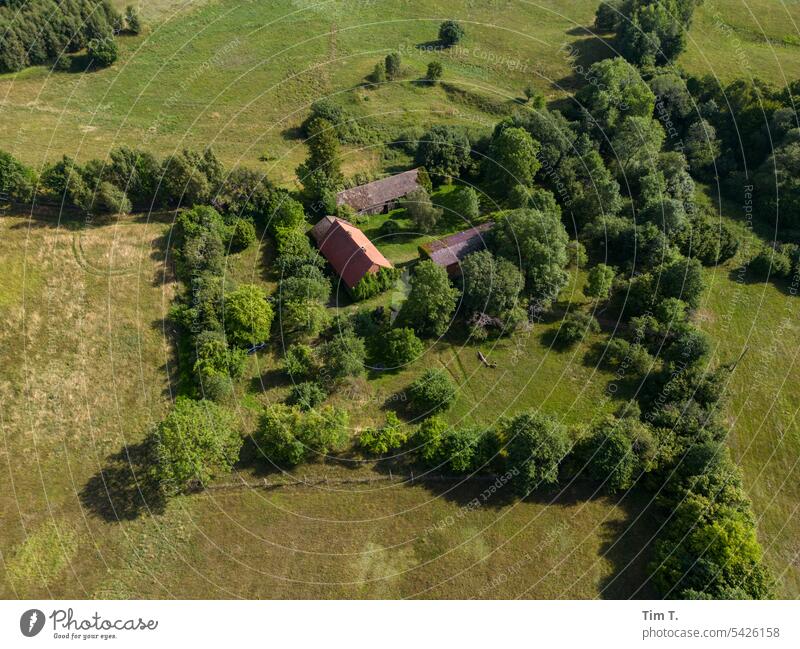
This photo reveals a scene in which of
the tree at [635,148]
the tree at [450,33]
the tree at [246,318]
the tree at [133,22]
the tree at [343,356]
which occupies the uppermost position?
the tree at [450,33]

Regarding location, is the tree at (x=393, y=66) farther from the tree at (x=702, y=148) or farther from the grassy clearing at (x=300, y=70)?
the tree at (x=702, y=148)

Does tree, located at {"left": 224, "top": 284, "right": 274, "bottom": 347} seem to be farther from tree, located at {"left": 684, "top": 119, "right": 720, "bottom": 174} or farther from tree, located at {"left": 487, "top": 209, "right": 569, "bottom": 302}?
tree, located at {"left": 684, "top": 119, "right": 720, "bottom": 174}

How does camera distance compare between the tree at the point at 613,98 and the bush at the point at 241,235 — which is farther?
the tree at the point at 613,98

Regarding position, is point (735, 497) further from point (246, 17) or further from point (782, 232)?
point (246, 17)

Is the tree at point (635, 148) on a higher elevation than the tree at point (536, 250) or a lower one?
higher

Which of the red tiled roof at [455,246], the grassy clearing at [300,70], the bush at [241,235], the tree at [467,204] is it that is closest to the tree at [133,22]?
the grassy clearing at [300,70]

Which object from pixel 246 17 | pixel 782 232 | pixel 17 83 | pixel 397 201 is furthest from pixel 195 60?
pixel 782 232

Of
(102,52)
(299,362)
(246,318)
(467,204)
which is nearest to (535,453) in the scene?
(299,362)
